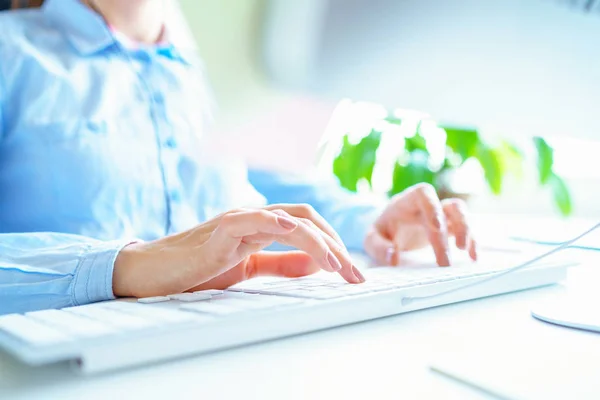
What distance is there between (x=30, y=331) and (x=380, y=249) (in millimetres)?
485

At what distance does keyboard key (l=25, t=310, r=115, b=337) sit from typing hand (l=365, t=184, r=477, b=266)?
40 cm

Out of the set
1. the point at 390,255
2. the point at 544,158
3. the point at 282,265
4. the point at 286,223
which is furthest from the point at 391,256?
the point at 544,158

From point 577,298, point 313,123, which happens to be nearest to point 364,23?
point 313,123

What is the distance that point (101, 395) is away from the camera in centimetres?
31

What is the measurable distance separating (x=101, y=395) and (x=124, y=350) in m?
0.04

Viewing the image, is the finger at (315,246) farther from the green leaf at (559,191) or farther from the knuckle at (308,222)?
the green leaf at (559,191)

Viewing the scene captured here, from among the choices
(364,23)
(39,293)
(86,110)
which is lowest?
(39,293)

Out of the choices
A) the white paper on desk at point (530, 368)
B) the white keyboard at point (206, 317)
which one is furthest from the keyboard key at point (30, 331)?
the white paper on desk at point (530, 368)

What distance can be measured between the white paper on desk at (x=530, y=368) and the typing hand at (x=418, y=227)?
251mm

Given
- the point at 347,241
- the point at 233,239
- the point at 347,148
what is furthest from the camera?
the point at 347,148

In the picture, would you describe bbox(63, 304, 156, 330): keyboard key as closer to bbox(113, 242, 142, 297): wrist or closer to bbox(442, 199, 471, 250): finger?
bbox(113, 242, 142, 297): wrist

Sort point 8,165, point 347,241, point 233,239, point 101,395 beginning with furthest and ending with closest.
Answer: point 347,241 → point 8,165 → point 233,239 → point 101,395

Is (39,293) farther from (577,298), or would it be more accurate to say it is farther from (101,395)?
(577,298)

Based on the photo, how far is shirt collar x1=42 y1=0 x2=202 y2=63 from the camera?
2.64 ft
